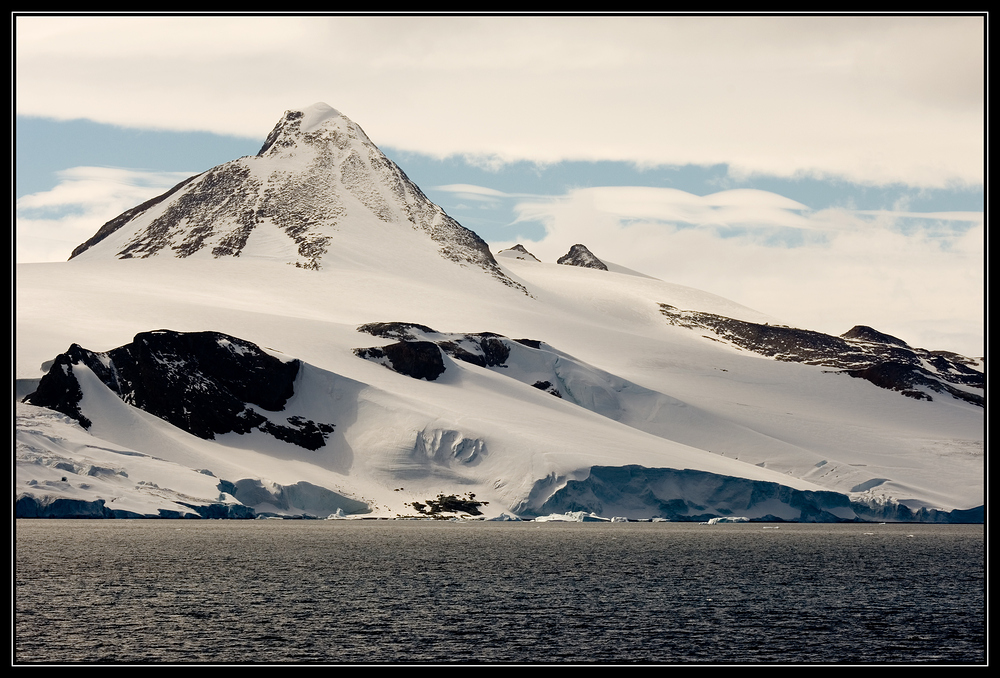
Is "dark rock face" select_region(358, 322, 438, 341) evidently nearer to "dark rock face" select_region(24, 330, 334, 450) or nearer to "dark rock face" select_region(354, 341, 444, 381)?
"dark rock face" select_region(354, 341, 444, 381)

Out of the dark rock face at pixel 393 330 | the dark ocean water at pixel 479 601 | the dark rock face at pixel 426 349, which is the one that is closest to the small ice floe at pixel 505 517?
the dark ocean water at pixel 479 601

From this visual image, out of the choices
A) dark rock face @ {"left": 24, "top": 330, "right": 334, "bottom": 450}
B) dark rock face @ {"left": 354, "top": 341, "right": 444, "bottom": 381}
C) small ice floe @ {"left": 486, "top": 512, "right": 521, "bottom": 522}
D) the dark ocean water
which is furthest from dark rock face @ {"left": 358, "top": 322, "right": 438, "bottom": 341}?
the dark ocean water

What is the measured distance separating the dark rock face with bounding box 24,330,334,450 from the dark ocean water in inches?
1598

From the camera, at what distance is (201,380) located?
13912 cm

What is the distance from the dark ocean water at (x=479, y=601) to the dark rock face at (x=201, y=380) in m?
40.6

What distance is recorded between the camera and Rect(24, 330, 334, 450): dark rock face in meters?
133

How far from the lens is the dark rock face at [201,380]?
436ft

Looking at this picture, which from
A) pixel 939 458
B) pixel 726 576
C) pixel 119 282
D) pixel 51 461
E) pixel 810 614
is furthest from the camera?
pixel 119 282

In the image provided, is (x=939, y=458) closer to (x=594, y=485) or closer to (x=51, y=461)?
(x=594, y=485)

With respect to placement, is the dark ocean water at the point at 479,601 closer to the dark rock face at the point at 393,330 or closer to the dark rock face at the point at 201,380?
the dark rock face at the point at 201,380

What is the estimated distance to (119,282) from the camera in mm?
195125

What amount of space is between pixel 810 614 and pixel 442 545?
41953mm
